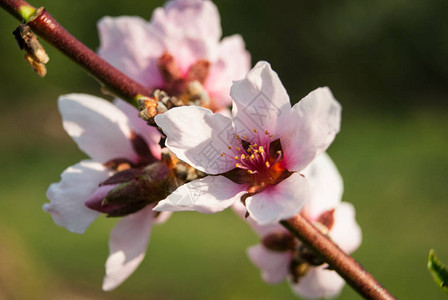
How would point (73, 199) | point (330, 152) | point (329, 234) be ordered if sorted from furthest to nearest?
1. point (330, 152)
2. point (329, 234)
3. point (73, 199)

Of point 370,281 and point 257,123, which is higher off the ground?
point 257,123

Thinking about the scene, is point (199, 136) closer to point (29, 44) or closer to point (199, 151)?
point (199, 151)

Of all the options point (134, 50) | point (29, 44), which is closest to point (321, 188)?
point (134, 50)

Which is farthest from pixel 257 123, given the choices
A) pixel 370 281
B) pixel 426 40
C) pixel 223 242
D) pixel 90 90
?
pixel 90 90

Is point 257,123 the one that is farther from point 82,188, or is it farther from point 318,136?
point 82,188

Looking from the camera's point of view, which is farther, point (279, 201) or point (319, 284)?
point (319, 284)
